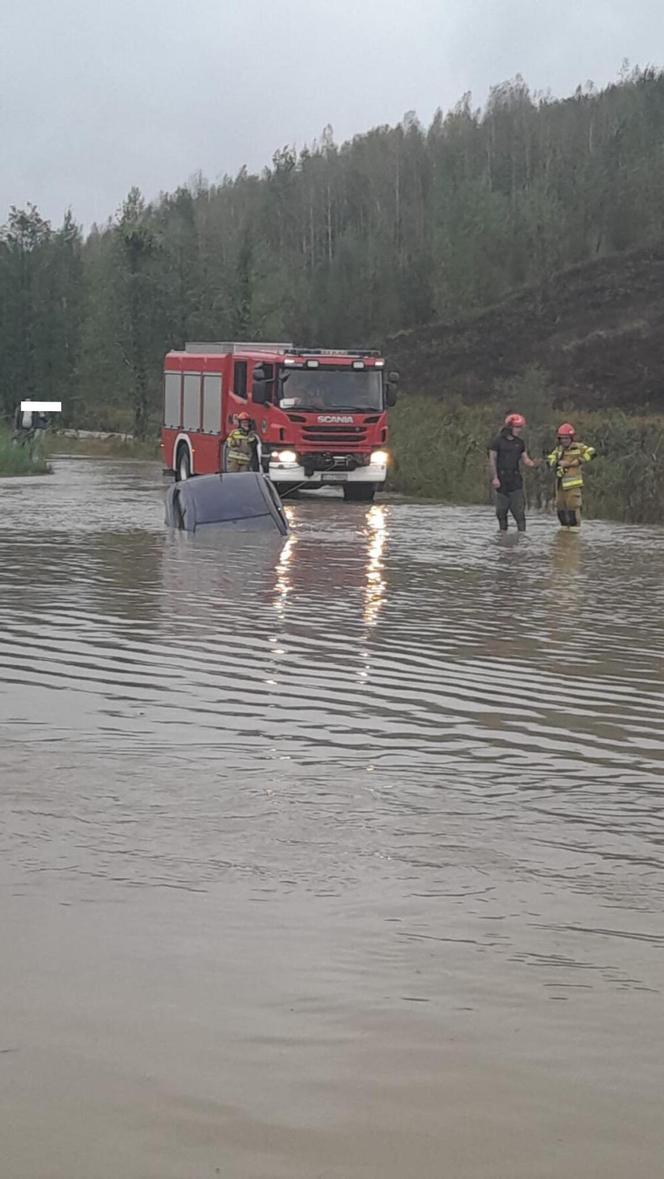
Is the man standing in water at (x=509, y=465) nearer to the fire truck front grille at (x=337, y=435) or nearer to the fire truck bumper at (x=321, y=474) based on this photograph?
the fire truck front grille at (x=337, y=435)

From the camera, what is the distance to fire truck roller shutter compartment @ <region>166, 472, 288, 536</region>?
24.3 meters

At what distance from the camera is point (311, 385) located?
109 ft

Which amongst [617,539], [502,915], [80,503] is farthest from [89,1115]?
[80,503]

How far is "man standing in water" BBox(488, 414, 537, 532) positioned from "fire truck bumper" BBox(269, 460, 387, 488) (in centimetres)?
809

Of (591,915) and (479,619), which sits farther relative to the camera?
(479,619)

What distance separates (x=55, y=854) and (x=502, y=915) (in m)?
1.56

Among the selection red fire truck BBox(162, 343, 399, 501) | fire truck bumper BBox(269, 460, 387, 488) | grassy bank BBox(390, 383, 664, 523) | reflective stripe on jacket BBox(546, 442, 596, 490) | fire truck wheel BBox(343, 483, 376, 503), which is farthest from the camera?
fire truck wheel BBox(343, 483, 376, 503)

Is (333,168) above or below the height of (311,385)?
above

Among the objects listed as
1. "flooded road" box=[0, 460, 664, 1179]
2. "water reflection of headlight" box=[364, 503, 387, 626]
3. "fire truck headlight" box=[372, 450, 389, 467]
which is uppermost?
"fire truck headlight" box=[372, 450, 389, 467]

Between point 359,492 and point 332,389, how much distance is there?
1938mm

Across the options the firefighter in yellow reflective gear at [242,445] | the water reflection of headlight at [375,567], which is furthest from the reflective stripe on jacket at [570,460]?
the firefighter in yellow reflective gear at [242,445]

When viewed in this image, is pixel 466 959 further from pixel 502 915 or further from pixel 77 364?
pixel 77 364

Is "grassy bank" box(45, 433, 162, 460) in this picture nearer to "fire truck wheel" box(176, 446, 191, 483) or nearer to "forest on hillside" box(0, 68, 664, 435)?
"forest on hillside" box(0, 68, 664, 435)

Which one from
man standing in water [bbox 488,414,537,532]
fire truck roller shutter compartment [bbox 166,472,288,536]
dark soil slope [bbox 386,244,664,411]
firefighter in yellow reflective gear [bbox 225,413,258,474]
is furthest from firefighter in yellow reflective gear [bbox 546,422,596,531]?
dark soil slope [bbox 386,244,664,411]
